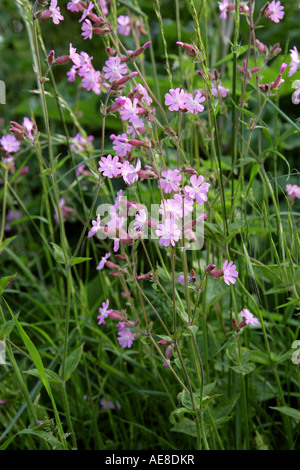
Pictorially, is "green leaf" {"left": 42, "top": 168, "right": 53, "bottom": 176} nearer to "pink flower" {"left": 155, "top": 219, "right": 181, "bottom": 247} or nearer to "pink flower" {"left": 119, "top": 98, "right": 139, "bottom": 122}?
"pink flower" {"left": 119, "top": 98, "right": 139, "bottom": 122}

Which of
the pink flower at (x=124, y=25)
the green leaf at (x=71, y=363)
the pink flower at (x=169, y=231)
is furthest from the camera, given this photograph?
the pink flower at (x=124, y=25)

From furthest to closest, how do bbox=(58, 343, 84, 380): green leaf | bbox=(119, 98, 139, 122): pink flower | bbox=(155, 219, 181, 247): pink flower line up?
bbox=(58, 343, 84, 380): green leaf
bbox=(119, 98, 139, 122): pink flower
bbox=(155, 219, 181, 247): pink flower

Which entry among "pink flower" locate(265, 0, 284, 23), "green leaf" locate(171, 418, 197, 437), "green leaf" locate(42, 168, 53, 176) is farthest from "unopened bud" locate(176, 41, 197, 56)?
Result: "green leaf" locate(171, 418, 197, 437)

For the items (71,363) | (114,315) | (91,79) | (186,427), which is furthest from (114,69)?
(186,427)

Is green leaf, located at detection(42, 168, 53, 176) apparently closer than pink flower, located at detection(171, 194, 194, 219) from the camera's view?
No

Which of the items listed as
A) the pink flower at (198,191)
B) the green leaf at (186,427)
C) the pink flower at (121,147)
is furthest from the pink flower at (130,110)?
the green leaf at (186,427)

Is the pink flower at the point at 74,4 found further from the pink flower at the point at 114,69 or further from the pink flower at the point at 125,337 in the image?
the pink flower at the point at 125,337

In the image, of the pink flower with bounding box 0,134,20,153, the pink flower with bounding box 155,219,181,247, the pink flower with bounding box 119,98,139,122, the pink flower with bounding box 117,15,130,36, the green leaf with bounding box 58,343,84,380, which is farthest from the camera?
the pink flower with bounding box 117,15,130,36

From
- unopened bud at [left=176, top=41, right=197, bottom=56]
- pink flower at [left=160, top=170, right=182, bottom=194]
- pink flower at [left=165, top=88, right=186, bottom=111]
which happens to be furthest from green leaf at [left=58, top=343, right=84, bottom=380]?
unopened bud at [left=176, top=41, right=197, bottom=56]

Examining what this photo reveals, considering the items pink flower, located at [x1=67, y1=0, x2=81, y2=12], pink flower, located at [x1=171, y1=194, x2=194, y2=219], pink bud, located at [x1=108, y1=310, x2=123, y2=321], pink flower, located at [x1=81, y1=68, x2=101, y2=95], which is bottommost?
pink bud, located at [x1=108, y1=310, x2=123, y2=321]

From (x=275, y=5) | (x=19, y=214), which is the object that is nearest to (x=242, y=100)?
(x=275, y=5)

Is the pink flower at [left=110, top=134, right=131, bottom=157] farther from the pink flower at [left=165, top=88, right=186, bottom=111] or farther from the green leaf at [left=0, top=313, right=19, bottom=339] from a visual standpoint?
the green leaf at [left=0, top=313, right=19, bottom=339]

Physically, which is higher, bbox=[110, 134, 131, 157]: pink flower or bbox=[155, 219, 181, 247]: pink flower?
bbox=[110, 134, 131, 157]: pink flower

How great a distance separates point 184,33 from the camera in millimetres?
2641
